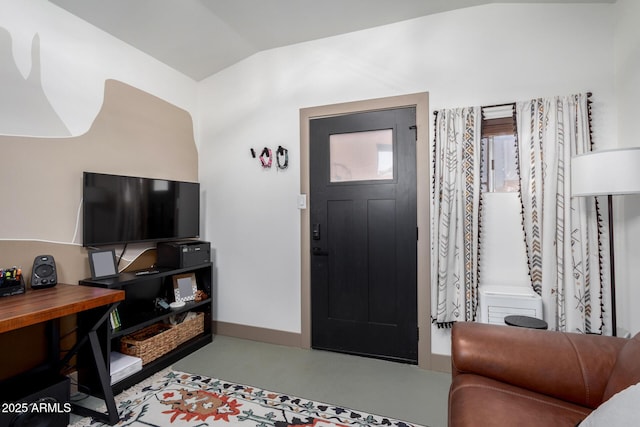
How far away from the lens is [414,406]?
203 centimetres

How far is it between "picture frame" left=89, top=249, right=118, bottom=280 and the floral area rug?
0.83 meters

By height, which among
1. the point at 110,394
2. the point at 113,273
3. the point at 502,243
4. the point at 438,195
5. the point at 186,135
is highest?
the point at 186,135

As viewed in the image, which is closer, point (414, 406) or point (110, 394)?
point (110, 394)

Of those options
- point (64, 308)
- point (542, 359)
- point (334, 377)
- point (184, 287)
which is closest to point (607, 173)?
point (542, 359)

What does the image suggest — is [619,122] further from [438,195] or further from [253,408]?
[253,408]

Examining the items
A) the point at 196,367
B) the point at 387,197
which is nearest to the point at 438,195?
the point at 387,197

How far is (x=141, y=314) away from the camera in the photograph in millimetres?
2572

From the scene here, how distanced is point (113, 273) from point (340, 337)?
1.89m

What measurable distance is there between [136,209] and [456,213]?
2523 mm

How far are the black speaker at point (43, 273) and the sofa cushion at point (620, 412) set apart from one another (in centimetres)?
273

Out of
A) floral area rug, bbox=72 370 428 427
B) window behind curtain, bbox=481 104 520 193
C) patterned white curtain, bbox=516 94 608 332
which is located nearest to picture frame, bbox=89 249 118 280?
floral area rug, bbox=72 370 428 427

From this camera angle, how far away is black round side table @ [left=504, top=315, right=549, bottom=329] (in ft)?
6.28

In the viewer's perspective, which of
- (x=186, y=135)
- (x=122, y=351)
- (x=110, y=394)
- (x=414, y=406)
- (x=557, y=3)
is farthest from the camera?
(x=186, y=135)

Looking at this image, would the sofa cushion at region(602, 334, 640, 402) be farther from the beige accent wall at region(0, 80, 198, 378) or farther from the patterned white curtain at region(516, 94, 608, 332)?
the beige accent wall at region(0, 80, 198, 378)
